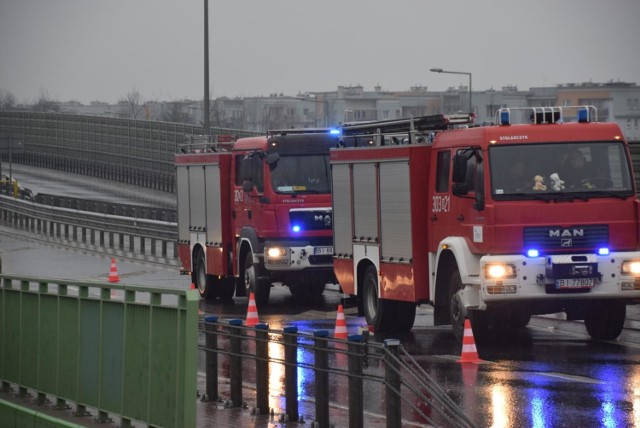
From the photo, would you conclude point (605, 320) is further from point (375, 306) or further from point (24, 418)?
point (24, 418)

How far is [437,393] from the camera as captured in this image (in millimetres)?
10422

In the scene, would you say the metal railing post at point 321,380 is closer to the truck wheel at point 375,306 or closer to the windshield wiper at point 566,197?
the windshield wiper at point 566,197

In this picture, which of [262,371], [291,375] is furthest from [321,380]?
[262,371]

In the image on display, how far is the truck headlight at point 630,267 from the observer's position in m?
18.0

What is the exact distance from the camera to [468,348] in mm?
17016

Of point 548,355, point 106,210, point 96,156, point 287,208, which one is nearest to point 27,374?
point 548,355

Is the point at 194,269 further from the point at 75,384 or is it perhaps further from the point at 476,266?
the point at 75,384

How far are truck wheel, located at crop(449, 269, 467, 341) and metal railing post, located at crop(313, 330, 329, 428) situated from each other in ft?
20.5

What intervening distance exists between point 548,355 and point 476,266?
1466mm

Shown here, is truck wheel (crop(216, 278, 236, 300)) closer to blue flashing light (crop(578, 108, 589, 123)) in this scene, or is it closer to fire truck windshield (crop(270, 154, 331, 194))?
fire truck windshield (crop(270, 154, 331, 194))

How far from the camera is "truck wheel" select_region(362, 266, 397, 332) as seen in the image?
20891 mm

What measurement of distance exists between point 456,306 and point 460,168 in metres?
1.69

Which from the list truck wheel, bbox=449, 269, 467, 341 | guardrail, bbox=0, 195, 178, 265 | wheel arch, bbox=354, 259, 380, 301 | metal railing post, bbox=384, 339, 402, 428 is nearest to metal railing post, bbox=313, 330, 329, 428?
metal railing post, bbox=384, 339, 402, 428

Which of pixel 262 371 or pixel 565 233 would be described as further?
pixel 565 233
